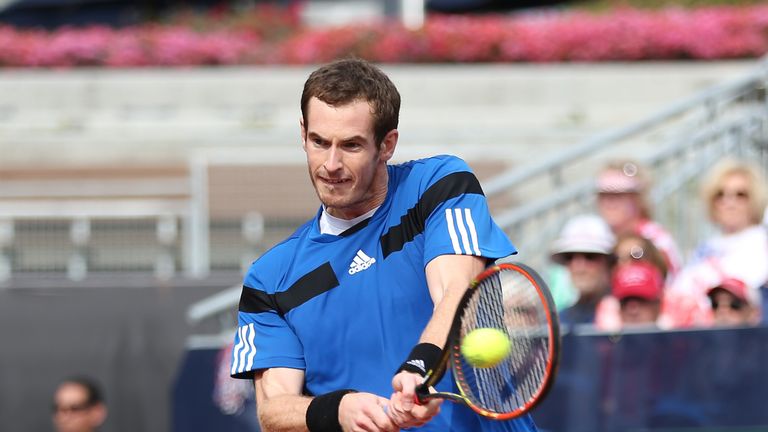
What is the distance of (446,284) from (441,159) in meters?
0.46

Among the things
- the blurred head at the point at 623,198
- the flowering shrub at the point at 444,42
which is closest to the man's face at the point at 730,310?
the blurred head at the point at 623,198

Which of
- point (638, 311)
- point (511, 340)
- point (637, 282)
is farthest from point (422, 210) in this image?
point (638, 311)

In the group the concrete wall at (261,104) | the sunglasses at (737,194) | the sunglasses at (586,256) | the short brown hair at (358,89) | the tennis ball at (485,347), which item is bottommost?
the tennis ball at (485,347)

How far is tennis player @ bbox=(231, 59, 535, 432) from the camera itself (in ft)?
12.1

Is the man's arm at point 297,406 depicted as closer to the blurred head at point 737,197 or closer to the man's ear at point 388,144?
the man's ear at point 388,144

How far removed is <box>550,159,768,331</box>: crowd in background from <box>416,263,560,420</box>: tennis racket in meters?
3.27

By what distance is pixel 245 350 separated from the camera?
407 centimetres

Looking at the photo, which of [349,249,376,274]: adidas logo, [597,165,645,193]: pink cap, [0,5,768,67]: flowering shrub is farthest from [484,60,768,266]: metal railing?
[0,5,768,67]: flowering shrub

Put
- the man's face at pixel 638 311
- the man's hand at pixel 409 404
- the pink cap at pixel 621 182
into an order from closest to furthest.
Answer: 1. the man's hand at pixel 409 404
2. the man's face at pixel 638 311
3. the pink cap at pixel 621 182

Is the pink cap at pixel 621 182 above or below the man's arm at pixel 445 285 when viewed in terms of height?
above

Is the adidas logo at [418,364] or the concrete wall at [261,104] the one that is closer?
the adidas logo at [418,364]

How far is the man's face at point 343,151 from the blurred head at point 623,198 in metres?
3.98

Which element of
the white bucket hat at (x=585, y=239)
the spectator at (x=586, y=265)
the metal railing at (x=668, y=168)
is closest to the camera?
the spectator at (x=586, y=265)

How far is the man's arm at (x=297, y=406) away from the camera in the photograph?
11.8ft
